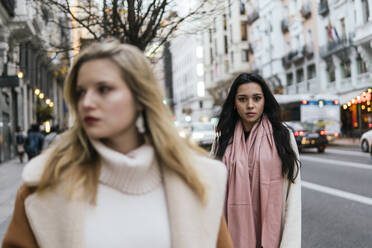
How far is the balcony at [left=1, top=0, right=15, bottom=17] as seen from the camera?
2030 cm

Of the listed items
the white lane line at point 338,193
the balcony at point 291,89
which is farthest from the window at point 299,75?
the white lane line at point 338,193

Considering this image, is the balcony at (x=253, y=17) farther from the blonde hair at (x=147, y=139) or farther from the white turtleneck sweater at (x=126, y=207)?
the white turtleneck sweater at (x=126, y=207)

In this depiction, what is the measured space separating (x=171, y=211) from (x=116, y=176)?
0.26m

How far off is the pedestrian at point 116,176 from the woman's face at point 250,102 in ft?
5.90

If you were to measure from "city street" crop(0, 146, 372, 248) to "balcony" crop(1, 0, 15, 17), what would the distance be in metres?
9.66

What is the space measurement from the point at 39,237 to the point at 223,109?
7.95 feet

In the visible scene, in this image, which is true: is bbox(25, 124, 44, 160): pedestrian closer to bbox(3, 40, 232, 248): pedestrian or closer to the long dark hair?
the long dark hair

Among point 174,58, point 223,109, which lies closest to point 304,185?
point 223,109

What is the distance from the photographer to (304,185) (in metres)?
10.8

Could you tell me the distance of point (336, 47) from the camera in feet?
119

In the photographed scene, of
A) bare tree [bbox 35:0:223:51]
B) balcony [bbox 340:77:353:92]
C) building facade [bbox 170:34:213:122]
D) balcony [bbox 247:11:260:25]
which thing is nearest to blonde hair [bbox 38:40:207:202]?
bare tree [bbox 35:0:223:51]

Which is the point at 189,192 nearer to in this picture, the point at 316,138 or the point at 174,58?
the point at 316,138

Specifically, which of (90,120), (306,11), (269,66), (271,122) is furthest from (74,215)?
(269,66)

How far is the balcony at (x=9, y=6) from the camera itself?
799 inches
